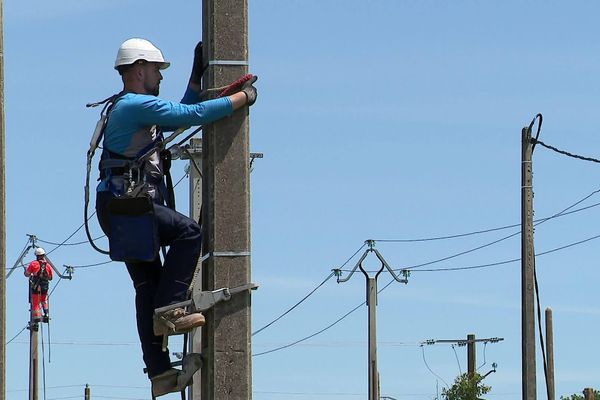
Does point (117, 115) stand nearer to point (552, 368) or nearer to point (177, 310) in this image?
point (177, 310)

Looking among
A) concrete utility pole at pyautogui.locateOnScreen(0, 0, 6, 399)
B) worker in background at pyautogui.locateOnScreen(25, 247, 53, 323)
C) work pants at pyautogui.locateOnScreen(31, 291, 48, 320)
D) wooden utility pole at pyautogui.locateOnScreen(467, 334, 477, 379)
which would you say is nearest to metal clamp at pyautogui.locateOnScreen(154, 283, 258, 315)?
concrete utility pole at pyautogui.locateOnScreen(0, 0, 6, 399)

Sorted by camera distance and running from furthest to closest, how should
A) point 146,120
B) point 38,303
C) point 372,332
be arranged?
point 372,332, point 38,303, point 146,120

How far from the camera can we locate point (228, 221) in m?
8.90

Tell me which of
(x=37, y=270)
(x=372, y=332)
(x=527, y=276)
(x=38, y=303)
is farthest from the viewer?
(x=372, y=332)

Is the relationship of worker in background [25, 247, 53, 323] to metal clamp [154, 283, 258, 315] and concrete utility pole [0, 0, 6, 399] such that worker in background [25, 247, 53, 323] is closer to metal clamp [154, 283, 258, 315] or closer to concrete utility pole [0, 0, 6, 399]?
concrete utility pole [0, 0, 6, 399]

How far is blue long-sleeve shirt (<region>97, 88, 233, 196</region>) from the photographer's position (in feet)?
28.8

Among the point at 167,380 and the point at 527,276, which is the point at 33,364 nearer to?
the point at 527,276

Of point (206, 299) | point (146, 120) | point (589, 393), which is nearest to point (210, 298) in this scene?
point (206, 299)

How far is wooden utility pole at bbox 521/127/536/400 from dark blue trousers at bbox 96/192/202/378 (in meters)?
15.4

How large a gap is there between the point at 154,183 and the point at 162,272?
0.47 meters

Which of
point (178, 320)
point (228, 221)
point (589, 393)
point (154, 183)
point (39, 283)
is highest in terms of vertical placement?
point (39, 283)

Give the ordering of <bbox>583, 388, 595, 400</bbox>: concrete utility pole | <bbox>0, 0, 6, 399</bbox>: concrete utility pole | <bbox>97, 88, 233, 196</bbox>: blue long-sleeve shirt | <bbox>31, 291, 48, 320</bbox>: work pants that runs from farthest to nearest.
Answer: <bbox>583, 388, 595, 400</bbox>: concrete utility pole → <bbox>31, 291, 48, 320</bbox>: work pants → <bbox>0, 0, 6, 399</bbox>: concrete utility pole → <bbox>97, 88, 233, 196</bbox>: blue long-sleeve shirt

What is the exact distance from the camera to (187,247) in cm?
891


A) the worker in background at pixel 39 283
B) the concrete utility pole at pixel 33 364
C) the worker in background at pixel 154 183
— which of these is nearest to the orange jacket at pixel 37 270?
the worker in background at pixel 39 283
